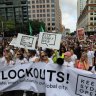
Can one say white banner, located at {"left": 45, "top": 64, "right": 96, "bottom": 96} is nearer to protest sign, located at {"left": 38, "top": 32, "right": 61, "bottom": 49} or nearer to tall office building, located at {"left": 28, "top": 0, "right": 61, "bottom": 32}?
protest sign, located at {"left": 38, "top": 32, "right": 61, "bottom": 49}

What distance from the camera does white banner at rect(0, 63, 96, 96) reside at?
7996 millimetres

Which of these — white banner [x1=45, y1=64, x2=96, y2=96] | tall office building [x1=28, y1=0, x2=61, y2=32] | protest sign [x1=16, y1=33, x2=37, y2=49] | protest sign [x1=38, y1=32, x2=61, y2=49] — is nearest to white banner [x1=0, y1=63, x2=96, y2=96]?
white banner [x1=45, y1=64, x2=96, y2=96]

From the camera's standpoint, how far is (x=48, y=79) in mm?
8430

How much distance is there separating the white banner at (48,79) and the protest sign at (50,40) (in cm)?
167

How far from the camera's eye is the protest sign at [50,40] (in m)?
10.4

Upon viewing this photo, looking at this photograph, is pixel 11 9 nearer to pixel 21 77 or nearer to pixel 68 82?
pixel 21 77

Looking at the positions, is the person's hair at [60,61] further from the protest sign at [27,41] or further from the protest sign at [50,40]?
the protest sign at [27,41]

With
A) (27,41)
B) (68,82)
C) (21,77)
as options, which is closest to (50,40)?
(27,41)

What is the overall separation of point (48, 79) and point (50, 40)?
228 centimetres

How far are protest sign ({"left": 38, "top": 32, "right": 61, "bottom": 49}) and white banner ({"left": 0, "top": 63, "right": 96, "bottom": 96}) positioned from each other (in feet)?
5.46

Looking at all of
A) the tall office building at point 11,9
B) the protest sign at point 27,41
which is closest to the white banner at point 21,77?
the protest sign at point 27,41

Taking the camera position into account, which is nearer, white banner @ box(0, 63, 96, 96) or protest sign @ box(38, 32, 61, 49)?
white banner @ box(0, 63, 96, 96)

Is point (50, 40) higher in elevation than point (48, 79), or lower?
higher

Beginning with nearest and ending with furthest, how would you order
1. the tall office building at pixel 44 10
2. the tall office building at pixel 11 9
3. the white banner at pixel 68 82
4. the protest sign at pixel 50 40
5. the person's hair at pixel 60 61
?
→ the white banner at pixel 68 82 → the person's hair at pixel 60 61 → the protest sign at pixel 50 40 → the tall office building at pixel 11 9 → the tall office building at pixel 44 10
